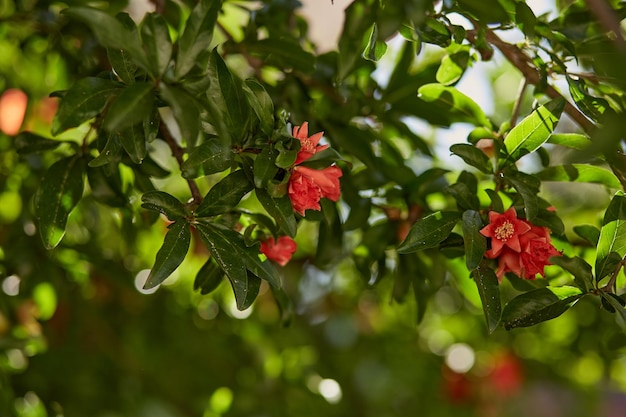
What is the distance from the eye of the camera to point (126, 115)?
55cm

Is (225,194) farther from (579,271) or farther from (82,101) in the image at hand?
(579,271)

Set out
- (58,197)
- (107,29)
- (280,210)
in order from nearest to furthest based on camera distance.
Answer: (107,29) < (280,210) < (58,197)

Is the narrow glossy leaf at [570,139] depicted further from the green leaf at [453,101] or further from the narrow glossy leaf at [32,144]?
the narrow glossy leaf at [32,144]

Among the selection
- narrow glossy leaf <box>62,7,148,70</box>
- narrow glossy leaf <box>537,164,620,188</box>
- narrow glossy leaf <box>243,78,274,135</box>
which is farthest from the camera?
narrow glossy leaf <box>537,164,620,188</box>

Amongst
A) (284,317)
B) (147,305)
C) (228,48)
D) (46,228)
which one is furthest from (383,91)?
(147,305)

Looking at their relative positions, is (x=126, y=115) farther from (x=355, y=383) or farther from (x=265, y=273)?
(x=355, y=383)

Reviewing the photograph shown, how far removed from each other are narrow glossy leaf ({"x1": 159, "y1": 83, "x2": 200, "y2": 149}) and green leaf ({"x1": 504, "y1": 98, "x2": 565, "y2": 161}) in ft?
1.09

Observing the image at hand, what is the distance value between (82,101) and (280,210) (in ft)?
0.67

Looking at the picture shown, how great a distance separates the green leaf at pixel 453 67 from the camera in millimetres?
787

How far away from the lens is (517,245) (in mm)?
686

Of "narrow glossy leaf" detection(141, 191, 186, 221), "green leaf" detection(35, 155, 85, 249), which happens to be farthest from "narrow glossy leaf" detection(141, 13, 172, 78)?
"green leaf" detection(35, 155, 85, 249)

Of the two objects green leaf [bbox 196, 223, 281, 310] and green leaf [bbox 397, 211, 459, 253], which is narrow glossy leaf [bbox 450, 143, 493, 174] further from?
green leaf [bbox 196, 223, 281, 310]

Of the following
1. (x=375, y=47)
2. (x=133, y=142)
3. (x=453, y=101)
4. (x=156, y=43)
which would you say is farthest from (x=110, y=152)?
(x=453, y=101)

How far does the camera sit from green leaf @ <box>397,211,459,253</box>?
0.68 metres
